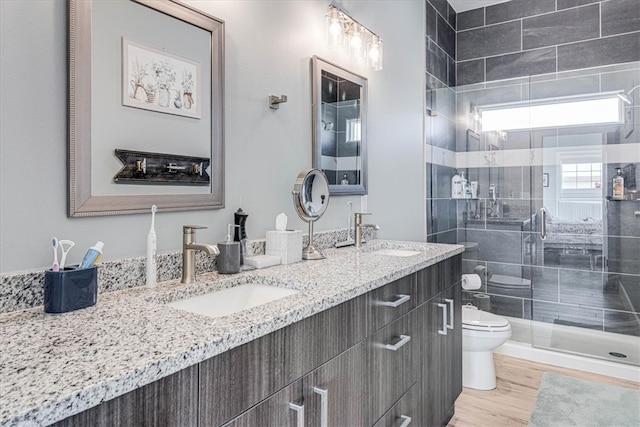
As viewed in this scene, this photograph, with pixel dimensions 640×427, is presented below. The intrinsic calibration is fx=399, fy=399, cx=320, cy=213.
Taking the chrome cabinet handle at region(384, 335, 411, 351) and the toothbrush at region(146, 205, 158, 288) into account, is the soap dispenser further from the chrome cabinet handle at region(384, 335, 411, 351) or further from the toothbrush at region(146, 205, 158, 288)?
the chrome cabinet handle at region(384, 335, 411, 351)

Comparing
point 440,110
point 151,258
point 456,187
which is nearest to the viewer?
point 151,258

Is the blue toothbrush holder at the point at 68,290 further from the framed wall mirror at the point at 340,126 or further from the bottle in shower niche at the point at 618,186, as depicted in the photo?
the bottle in shower niche at the point at 618,186

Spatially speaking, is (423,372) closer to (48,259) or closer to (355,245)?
(355,245)

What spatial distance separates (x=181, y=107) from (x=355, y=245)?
1.21 meters

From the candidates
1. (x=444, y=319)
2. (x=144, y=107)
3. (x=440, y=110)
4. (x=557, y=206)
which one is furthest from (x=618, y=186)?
(x=144, y=107)

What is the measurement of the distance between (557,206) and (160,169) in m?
3.15

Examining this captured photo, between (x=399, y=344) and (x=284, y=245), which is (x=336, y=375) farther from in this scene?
(x=284, y=245)

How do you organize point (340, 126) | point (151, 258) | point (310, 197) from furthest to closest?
1. point (340, 126)
2. point (310, 197)
3. point (151, 258)

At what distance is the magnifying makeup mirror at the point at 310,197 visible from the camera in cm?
176

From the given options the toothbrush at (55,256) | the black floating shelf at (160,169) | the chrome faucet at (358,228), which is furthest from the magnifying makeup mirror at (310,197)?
the toothbrush at (55,256)

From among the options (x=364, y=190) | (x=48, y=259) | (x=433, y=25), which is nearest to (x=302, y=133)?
(x=364, y=190)

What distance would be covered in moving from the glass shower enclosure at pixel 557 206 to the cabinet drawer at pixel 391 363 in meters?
2.15

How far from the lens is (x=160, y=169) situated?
127 cm

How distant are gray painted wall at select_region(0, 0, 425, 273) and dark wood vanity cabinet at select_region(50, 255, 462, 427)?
1.89 feet
